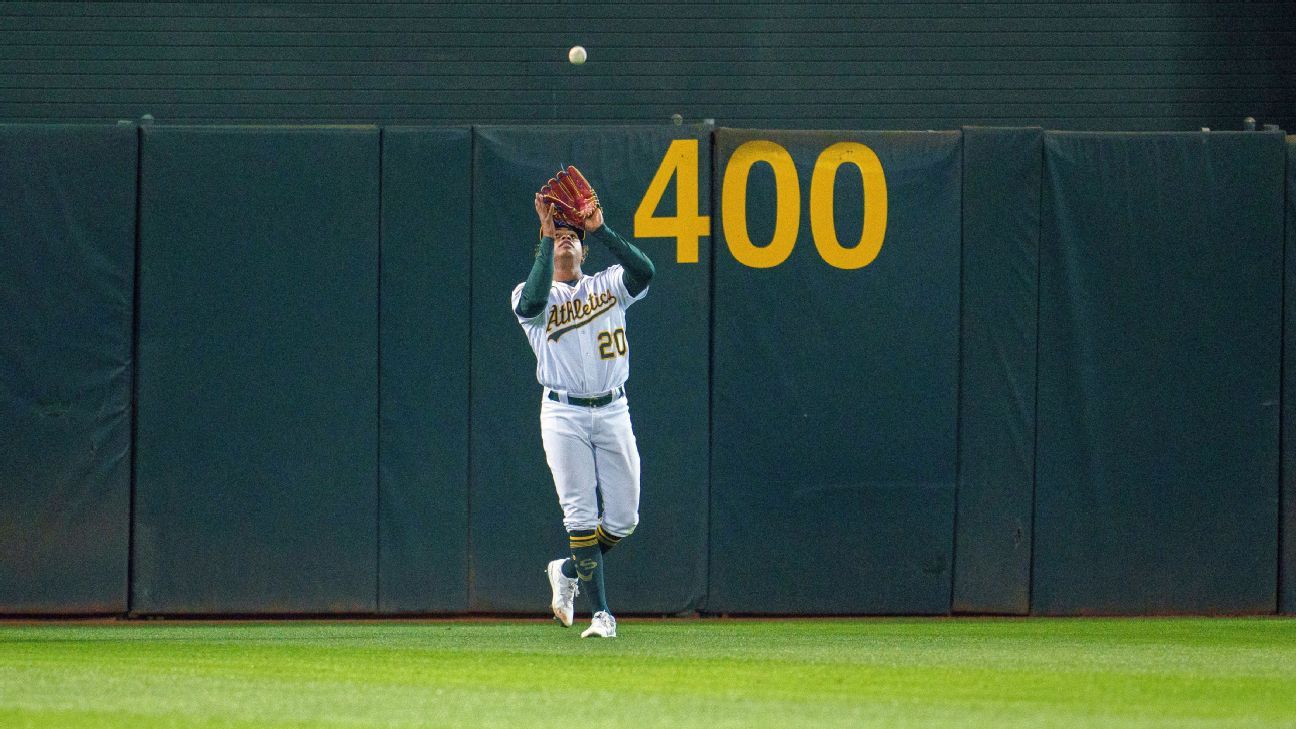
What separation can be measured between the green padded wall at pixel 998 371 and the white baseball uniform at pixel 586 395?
2.48 metres

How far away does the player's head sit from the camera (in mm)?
7195

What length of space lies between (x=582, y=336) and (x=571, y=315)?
119mm

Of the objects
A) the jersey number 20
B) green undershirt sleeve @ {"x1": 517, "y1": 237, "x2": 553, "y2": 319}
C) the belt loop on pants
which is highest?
green undershirt sleeve @ {"x1": 517, "y1": 237, "x2": 553, "y2": 319}

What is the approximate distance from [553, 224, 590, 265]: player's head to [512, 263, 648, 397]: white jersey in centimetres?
14

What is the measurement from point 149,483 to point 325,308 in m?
1.45

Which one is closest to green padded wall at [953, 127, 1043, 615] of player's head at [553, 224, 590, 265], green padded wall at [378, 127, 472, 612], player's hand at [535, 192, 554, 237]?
player's head at [553, 224, 590, 265]

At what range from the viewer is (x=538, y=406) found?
8695 millimetres

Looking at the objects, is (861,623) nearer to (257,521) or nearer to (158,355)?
(257,521)

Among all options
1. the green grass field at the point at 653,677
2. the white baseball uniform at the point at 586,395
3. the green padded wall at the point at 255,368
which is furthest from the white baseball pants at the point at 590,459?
the green padded wall at the point at 255,368

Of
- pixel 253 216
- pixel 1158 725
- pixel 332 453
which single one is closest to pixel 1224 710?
pixel 1158 725

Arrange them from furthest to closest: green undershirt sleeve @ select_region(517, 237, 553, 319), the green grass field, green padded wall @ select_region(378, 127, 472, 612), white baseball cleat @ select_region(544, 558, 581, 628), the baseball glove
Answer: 1. green padded wall @ select_region(378, 127, 472, 612)
2. white baseball cleat @ select_region(544, 558, 581, 628)
3. the baseball glove
4. green undershirt sleeve @ select_region(517, 237, 553, 319)
5. the green grass field

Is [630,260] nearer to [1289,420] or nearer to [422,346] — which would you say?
[422,346]

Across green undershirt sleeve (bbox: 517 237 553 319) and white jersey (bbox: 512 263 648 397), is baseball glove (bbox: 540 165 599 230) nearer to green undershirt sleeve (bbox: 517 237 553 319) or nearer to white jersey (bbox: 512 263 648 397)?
green undershirt sleeve (bbox: 517 237 553 319)

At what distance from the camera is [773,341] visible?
874 cm
